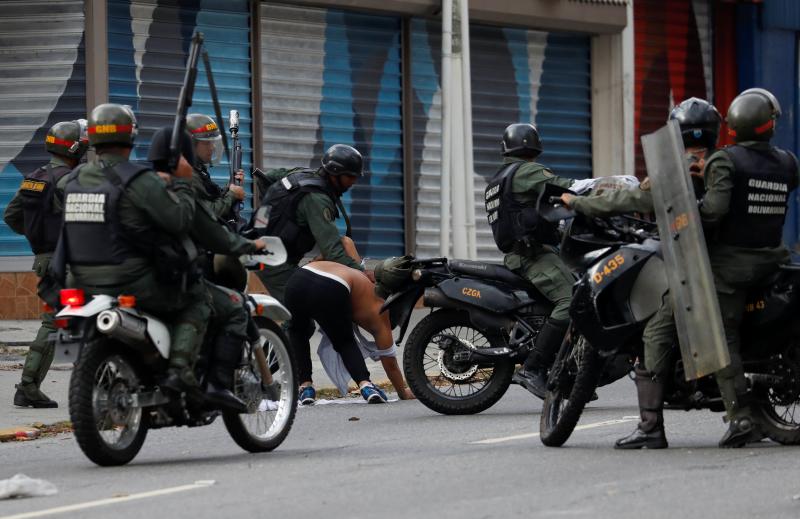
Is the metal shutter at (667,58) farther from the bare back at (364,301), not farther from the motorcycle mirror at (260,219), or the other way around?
the motorcycle mirror at (260,219)

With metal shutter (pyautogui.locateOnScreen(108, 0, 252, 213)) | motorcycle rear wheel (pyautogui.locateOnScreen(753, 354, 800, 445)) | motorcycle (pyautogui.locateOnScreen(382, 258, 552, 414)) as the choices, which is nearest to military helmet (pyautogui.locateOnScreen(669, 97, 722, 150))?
motorcycle rear wheel (pyautogui.locateOnScreen(753, 354, 800, 445))

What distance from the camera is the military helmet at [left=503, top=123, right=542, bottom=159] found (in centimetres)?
1195

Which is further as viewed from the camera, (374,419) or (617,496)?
(374,419)

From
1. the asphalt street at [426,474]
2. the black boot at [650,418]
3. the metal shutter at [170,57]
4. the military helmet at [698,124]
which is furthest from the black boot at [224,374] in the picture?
the metal shutter at [170,57]

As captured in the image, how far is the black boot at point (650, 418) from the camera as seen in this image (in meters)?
9.52

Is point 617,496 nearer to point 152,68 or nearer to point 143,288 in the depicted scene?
point 143,288

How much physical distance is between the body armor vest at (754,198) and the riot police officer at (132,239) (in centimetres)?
279

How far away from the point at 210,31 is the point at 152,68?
0.92 metres

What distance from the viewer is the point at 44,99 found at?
1845cm

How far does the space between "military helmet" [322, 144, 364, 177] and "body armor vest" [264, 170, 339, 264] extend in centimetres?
11

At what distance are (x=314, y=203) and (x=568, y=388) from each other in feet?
11.8

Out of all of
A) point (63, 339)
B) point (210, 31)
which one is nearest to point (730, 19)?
point (210, 31)

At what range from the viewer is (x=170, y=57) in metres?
19.3

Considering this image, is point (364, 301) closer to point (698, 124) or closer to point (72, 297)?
point (698, 124)
